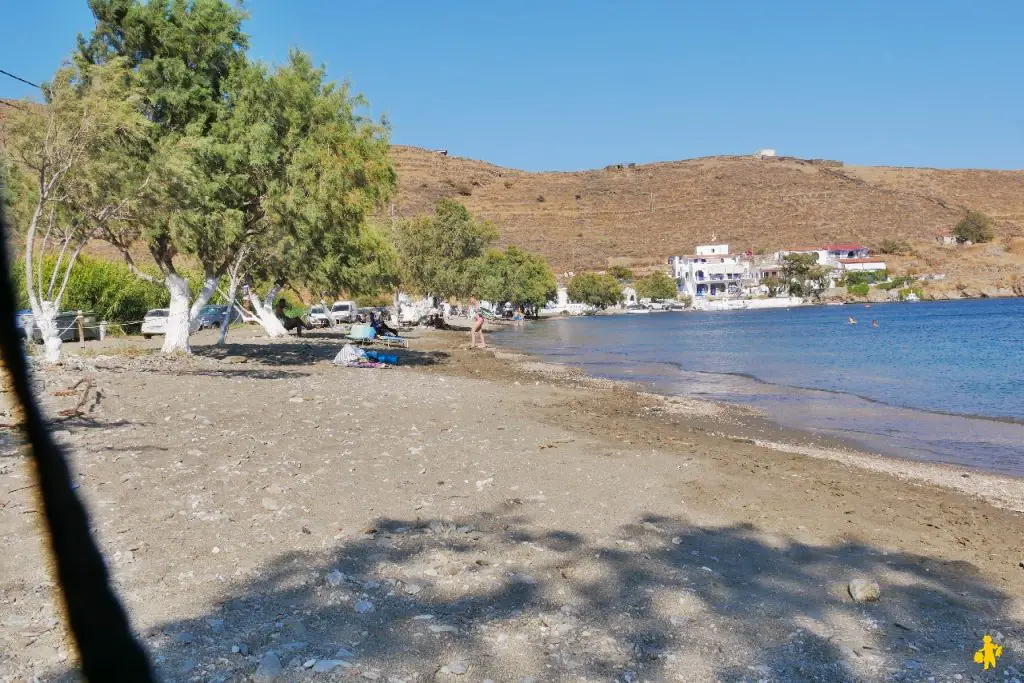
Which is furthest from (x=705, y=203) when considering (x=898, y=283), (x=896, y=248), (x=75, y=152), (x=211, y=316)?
(x=75, y=152)

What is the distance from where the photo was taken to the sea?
1436cm

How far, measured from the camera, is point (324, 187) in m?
19.2

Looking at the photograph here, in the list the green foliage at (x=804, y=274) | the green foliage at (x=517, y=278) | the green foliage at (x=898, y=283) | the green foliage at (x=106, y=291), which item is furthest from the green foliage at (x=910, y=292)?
the green foliage at (x=106, y=291)

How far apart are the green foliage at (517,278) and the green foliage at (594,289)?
50.7ft

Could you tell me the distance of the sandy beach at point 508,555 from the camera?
455 centimetres

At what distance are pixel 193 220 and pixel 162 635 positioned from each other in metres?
14.8

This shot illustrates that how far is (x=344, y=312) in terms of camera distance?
58156 millimetres

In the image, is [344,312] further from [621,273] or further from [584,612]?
[621,273]

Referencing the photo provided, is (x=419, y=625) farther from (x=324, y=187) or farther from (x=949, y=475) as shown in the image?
(x=324, y=187)

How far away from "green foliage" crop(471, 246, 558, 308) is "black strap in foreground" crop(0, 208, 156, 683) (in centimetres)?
7203

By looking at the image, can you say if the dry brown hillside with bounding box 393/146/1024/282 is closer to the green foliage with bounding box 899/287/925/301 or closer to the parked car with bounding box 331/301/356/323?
the green foliage with bounding box 899/287/925/301

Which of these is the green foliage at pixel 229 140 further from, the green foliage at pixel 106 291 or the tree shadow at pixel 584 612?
the green foliage at pixel 106 291

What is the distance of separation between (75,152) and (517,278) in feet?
252

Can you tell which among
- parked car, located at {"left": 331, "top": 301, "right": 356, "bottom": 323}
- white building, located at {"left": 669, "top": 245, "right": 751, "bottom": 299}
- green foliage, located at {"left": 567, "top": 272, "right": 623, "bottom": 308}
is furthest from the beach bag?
white building, located at {"left": 669, "top": 245, "right": 751, "bottom": 299}
